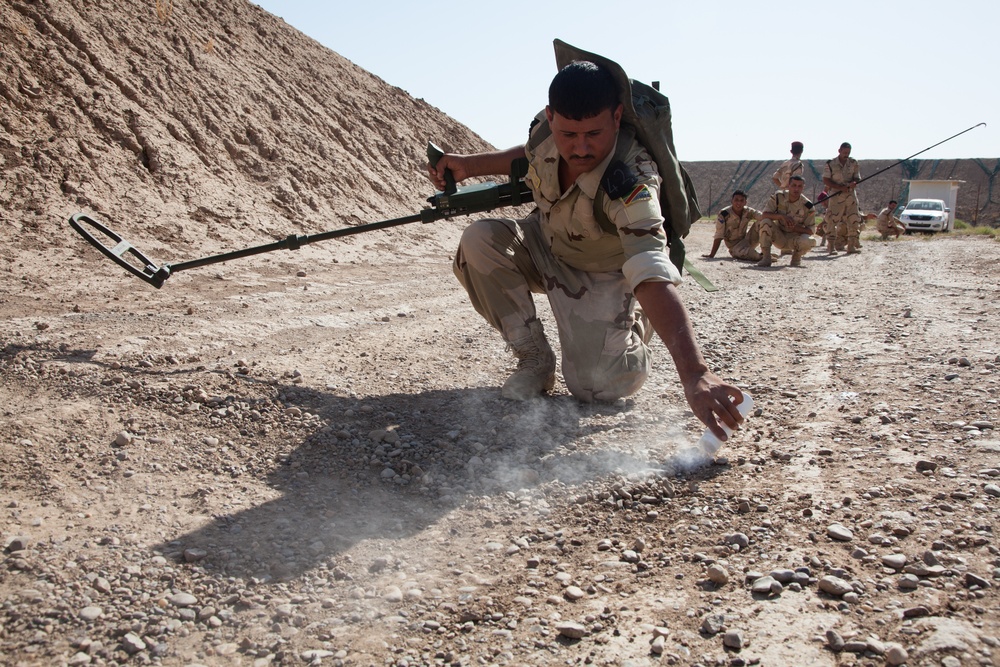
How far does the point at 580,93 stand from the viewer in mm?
2621

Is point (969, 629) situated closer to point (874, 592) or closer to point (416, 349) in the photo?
point (874, 592)

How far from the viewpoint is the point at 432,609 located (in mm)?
1759

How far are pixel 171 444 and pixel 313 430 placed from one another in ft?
1.52

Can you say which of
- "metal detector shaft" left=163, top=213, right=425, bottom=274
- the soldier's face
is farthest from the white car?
the soldier's face

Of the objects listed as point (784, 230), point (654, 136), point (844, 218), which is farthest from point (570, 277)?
point (844, 218)

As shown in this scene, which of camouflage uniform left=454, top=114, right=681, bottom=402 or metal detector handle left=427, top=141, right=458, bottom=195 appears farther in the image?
metal detector handle left=427, top=141, right=458, bottom=195

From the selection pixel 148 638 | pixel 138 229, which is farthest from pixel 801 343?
pixel 138 229

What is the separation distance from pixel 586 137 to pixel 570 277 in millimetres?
725

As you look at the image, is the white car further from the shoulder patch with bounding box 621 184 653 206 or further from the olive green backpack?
the shoulder patch with bounding box 621 184 653 206

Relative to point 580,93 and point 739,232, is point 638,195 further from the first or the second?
point 739,232

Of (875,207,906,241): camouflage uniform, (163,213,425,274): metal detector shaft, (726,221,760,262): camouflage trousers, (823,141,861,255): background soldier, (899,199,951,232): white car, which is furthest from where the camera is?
(899,199,951,232): white car

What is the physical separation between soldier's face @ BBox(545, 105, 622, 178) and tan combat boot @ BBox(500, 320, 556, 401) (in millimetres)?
775

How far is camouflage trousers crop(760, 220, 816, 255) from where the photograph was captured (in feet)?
31.8

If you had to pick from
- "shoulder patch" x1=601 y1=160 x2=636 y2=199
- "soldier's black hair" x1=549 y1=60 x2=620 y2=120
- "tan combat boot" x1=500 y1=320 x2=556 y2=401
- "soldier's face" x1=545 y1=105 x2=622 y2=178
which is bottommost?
"tan combat boot" x1=500 y1=320 x2=556 y2=401
